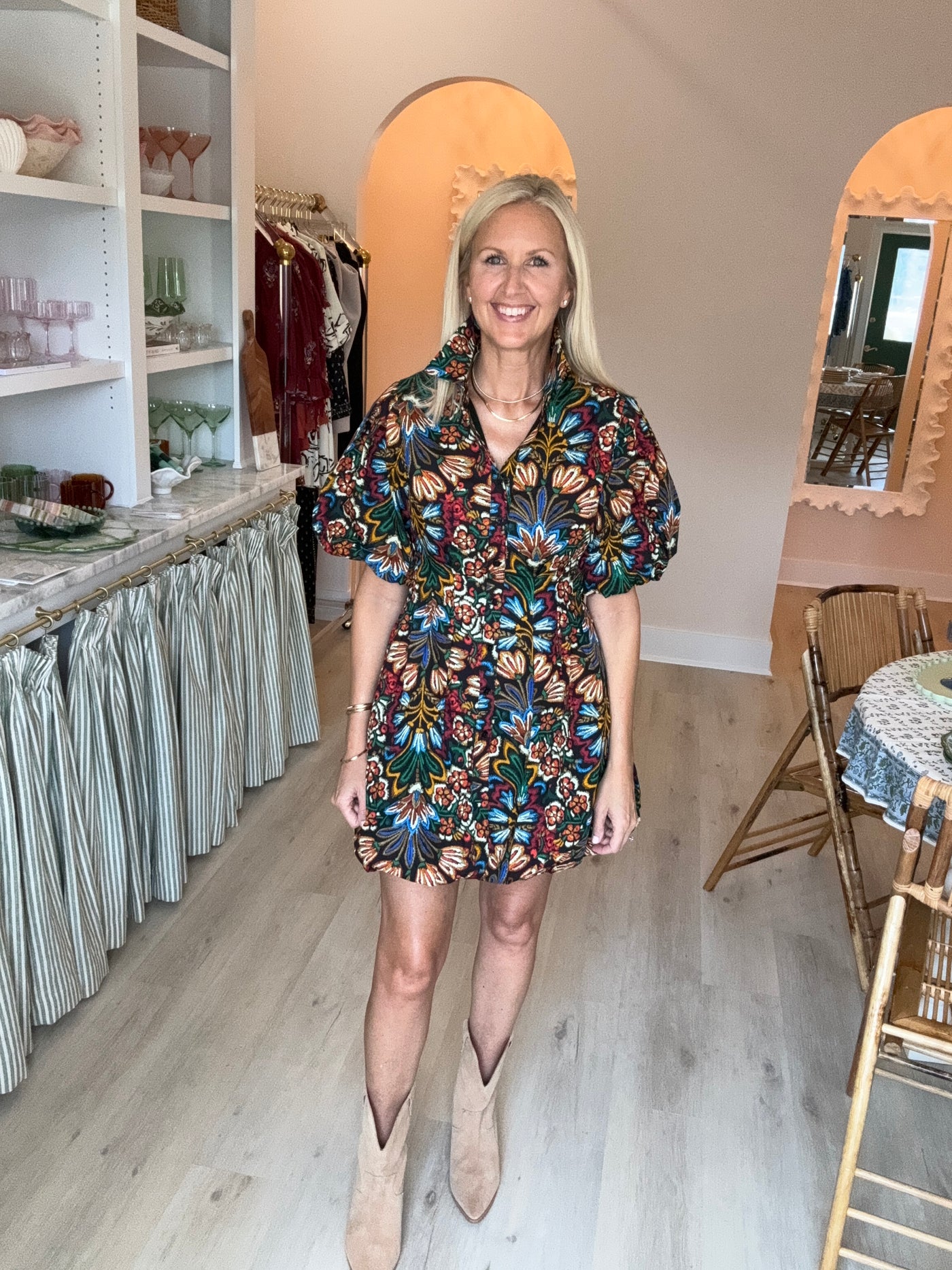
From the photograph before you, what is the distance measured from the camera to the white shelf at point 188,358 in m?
2.73

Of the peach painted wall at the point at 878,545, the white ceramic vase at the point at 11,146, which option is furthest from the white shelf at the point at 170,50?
the peach painted wall at the point at 878,545

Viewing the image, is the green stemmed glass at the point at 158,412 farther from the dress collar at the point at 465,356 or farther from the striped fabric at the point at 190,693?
the dress collar at the point at 465,356

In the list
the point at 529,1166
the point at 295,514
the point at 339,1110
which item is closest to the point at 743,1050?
the point at 529,1166

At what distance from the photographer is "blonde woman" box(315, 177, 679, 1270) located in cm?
144

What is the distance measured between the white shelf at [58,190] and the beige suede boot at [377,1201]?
1799 millimetres

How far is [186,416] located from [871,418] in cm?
388

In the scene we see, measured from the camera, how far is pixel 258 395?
3176 mm

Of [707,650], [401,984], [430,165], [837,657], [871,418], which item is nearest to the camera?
[401,984]

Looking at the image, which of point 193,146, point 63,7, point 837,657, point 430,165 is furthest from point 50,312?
point 430,165

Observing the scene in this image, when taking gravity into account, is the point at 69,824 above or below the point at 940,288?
below

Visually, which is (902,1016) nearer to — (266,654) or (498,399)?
(498,399)

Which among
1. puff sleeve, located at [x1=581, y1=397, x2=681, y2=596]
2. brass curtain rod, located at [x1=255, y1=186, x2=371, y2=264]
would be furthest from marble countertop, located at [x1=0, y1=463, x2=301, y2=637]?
brass curtain rod, located at [x1=255, y1=186, x2=371, y2=264]

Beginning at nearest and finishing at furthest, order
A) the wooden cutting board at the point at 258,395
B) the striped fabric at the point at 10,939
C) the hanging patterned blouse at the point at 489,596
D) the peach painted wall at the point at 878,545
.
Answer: the hanging patterned blouse at the point at 489,596 < the striped fabric at the point at 10,939 < the wooden cutting board at the point at 258,395 < the peach painted wall at the point at 878,545

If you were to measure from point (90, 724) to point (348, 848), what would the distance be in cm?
97
